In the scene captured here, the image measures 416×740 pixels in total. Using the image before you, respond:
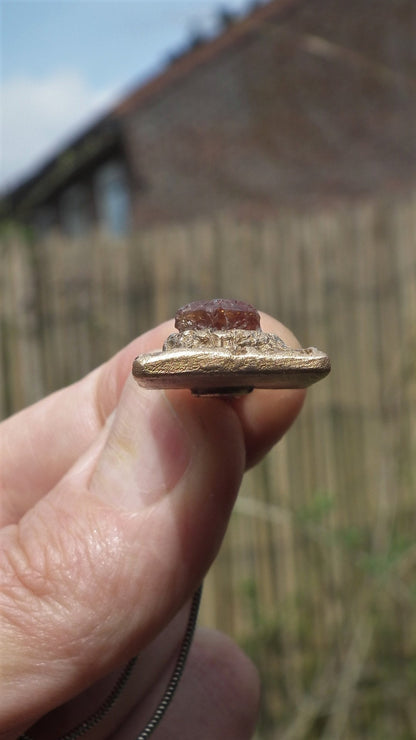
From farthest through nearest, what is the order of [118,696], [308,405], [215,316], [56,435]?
[308,405] → [56,435] → [118,696] → [215,316]

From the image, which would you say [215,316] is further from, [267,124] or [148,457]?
[267,124]

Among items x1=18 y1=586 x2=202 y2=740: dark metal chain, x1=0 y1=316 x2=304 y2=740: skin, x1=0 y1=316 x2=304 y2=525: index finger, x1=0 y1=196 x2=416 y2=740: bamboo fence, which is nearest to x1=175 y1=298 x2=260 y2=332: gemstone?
x1=0 y1=316 x2=304 y2=740: skin

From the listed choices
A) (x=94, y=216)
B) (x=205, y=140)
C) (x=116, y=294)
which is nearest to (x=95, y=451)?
(x=116, y=294)

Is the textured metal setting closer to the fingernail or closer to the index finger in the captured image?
the fingernail

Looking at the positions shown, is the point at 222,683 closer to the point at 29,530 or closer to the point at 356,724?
the point at 29,530

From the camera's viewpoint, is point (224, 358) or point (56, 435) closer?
point (224, 358)

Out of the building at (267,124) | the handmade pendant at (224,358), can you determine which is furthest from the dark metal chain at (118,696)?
the building at (267,124)

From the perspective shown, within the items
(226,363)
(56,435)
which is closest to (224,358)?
(226,363)
